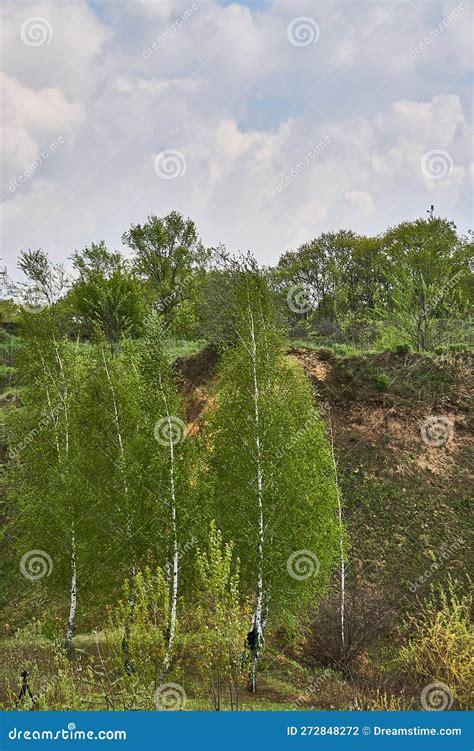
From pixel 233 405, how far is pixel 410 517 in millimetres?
10336

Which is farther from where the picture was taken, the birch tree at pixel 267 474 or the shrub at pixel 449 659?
the birch tree at pixel 267 474

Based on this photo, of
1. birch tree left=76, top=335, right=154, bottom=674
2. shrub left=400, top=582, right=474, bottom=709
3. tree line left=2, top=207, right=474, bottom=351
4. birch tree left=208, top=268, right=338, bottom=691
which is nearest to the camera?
shrub left=400, top=582, right=474, bottom=709

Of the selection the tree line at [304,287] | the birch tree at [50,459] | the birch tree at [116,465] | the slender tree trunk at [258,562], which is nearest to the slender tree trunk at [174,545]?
the birch tree at [116,465]

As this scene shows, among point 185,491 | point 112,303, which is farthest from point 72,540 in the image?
point 112,303

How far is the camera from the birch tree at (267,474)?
37.2 ft

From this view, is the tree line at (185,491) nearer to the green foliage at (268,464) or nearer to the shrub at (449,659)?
the green foliage at (268,464)

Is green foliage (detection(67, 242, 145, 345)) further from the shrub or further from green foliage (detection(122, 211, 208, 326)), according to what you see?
the shrub

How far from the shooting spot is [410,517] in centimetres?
1917

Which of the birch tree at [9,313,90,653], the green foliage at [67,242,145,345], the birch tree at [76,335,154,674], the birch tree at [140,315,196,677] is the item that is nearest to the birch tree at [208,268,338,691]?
the birch tree at [140,315,196,677]

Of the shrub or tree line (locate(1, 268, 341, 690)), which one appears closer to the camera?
the shrub

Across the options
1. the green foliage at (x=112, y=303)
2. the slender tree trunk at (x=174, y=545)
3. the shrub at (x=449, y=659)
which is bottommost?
the shrub at (x=449, y=659)

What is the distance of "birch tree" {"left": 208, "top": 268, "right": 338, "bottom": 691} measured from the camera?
11.4 meters

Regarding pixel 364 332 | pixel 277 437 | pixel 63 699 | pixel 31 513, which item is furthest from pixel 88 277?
pixel 63 699

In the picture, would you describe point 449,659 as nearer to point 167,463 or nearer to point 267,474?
point 267,474
